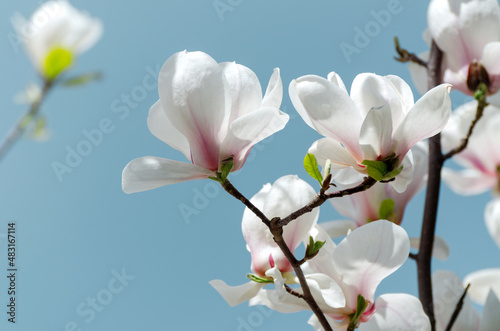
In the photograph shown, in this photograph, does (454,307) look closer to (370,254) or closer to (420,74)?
(370,254)

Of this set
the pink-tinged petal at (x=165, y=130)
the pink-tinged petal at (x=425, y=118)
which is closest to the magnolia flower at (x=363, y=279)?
the pink-tinged petal at (x=425, y=118)

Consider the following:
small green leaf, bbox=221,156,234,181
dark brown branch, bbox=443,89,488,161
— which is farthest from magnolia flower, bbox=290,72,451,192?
dark brown branch, bbox=443,89,488,161

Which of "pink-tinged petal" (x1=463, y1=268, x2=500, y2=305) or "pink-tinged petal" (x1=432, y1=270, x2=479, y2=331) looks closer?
"pink-tinged petal" (x1=432, y1=270, x2=479, y2=331)

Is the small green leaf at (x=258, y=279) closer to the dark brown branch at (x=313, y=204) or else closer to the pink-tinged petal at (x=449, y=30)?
the dark brown branch at (x=313, y=204)

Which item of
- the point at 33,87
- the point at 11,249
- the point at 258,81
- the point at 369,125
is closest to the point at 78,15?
Result: the point at 33,87

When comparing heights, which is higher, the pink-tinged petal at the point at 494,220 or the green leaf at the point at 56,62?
the green leaf at the point at 56,62

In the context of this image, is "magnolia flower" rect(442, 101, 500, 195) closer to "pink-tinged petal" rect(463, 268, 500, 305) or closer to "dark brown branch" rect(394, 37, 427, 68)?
"dark brown branch" rect(394, 37, 427, 68)
